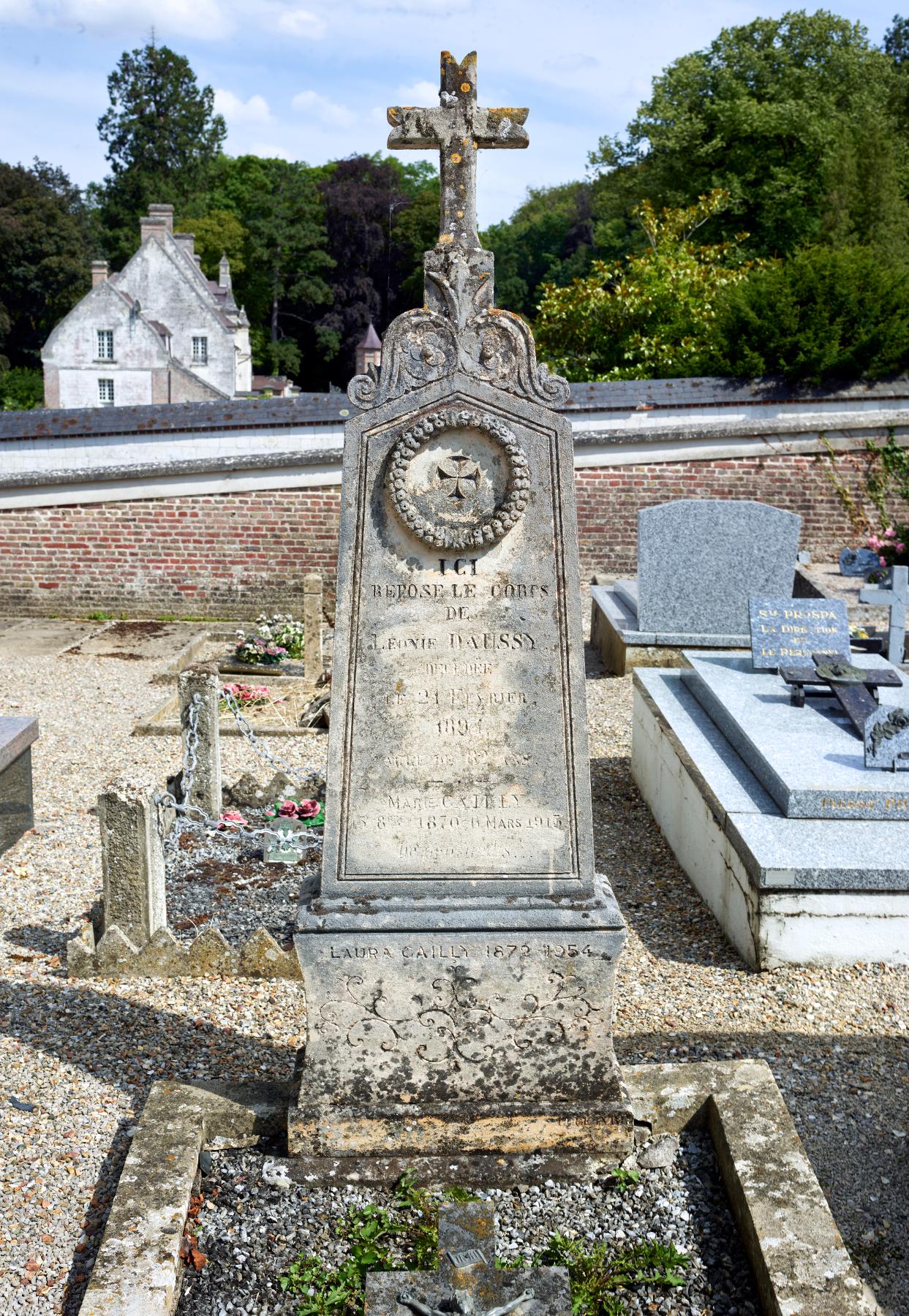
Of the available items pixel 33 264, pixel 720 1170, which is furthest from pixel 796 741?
pixel 33 264

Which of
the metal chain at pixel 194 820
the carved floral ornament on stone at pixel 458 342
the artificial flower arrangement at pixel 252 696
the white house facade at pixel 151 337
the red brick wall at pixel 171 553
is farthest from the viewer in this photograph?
the white house facade at pixel 151 337

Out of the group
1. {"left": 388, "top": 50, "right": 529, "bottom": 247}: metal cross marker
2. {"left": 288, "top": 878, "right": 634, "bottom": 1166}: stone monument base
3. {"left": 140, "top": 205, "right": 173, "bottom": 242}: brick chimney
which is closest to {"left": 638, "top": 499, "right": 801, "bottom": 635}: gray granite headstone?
{"left": 388, "top": 50, "right": 529, "bottom": 247}: metal cross marker

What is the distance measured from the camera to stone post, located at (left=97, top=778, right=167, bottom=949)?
6090 millimetres

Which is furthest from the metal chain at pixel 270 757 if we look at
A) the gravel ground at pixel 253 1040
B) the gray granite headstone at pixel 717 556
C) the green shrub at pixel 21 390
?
the green shrub at pixel 21 390

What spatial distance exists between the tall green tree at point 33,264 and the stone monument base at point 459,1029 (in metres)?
52.2

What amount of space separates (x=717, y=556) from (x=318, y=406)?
7.72m

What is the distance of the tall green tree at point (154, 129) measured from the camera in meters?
62.6

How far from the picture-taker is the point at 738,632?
39.1 feet

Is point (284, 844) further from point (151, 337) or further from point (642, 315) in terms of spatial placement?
point (151, 337)

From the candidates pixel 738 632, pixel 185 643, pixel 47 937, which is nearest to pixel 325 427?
pixel 185 643

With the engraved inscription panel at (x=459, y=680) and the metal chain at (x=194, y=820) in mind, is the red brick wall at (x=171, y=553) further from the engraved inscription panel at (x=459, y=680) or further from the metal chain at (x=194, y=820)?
the engraved inscription panel at (x=459, y=680)

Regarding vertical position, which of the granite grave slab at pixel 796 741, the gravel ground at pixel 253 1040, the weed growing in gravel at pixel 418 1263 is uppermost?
the granite grave slab at pixel 796 741

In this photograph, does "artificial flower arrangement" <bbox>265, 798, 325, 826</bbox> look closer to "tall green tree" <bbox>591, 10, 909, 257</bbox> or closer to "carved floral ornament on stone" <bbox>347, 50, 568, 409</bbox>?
"carved floral ornament on stone" <bbox>347, 50, 568, 409</bbox>

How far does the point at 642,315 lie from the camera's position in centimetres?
2427
